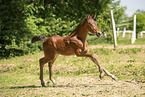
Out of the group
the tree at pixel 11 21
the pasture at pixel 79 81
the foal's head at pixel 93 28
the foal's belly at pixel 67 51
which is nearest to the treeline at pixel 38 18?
the tree at pixel 11 21

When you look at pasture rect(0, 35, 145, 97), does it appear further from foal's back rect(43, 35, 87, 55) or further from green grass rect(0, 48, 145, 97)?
foal's back rect(43, 35, 87, 55)

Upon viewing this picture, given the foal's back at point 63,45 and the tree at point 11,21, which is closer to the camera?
the foal's back at point 63,45

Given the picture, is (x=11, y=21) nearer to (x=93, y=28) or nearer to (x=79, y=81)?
(x=79, y=81)

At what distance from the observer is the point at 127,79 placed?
643 cm

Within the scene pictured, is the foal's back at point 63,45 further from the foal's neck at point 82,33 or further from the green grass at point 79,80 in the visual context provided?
the green grass at point 79,80

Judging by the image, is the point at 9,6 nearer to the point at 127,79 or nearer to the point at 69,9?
the point at 69,9

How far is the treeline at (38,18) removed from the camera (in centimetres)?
1384

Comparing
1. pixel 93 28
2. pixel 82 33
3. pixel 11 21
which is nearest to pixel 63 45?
pixel 82 33

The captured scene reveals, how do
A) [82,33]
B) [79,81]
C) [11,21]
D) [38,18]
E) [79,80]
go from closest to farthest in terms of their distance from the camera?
[82,33], [79,81], [79,80], [11,21], [38,18]

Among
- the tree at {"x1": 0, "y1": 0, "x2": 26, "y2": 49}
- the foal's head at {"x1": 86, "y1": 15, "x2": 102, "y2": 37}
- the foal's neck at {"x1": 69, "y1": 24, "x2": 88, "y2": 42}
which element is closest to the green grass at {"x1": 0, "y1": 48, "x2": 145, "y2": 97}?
the foal's neck at {"x1": 69, "y1": 24, "x2": 88, "y2": 42}

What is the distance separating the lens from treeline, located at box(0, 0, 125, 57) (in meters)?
13.8

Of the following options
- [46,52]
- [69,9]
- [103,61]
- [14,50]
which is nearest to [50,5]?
[69,9]

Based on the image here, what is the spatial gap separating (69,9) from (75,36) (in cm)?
1154

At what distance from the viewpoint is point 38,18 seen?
15.3 metres
